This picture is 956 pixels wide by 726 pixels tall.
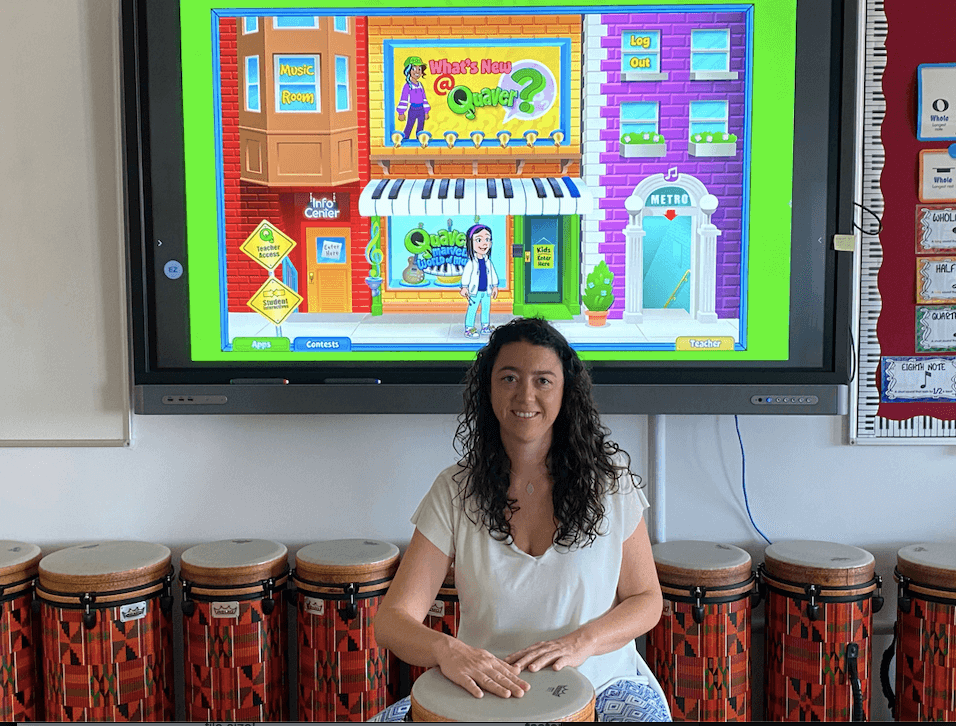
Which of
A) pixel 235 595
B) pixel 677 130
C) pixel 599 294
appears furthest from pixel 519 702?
pixel 677 130

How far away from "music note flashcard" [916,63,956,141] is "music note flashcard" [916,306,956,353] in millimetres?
576

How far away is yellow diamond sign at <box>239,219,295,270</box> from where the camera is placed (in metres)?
2.91

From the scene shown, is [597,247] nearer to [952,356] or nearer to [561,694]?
[952,356]

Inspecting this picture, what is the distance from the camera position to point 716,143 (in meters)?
2.84

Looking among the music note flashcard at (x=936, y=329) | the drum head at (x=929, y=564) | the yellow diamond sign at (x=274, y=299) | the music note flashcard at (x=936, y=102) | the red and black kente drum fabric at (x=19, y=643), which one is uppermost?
the music note flashcard at (x=936, y=102)

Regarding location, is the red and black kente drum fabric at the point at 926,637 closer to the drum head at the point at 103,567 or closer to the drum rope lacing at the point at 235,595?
the drum rope lacing at the point at 235,595

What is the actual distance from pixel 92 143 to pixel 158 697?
1857mm

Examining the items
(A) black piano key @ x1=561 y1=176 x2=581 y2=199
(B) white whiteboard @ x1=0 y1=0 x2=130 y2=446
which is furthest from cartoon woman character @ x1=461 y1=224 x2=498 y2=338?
(B) white whiteboard @ x1=0 y1=0 x2=130 y2=446

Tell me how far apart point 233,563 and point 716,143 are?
2.05 metres

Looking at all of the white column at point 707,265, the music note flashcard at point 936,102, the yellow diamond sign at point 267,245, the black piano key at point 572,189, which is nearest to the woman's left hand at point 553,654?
the white column at point 707,265

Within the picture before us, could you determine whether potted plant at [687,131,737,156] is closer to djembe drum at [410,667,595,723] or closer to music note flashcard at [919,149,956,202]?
music note flashcard at [919,149,956,202]

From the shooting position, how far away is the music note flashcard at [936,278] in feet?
9.73

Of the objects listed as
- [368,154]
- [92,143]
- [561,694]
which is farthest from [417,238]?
[561,694]

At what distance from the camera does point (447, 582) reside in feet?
9.22
